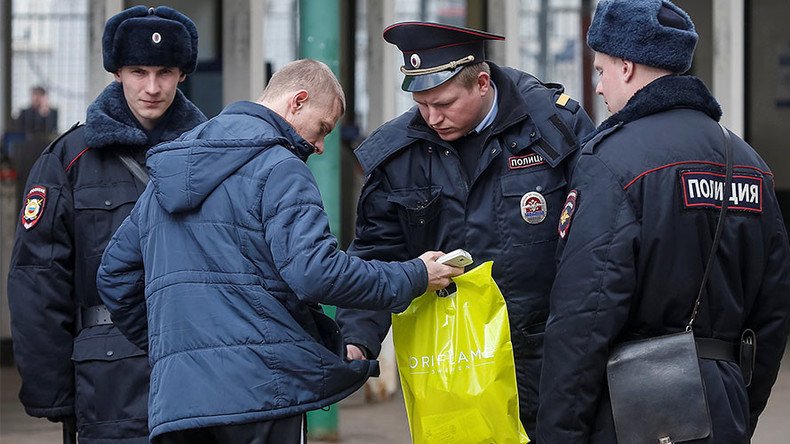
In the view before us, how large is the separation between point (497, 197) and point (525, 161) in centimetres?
12

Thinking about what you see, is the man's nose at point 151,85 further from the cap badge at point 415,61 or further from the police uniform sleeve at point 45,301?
the cap badge at point 415,61

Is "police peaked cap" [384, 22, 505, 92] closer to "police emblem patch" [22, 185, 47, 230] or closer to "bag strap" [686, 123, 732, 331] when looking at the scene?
"bag strap" [686, 123, 732, 331]

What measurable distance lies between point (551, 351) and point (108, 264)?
1165 mm

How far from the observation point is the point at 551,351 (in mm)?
3049

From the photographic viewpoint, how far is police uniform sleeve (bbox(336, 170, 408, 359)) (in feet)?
12.3

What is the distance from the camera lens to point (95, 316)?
3.79 metres

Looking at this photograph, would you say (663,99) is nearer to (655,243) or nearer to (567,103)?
(655,243)

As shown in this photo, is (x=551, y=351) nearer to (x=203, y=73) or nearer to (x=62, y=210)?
(x=62, y=210)

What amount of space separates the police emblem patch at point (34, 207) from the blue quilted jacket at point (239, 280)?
74 centimetres

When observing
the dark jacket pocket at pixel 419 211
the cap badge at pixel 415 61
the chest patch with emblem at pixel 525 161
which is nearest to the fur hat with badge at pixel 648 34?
the chest patch with emblem at pixel 525 161

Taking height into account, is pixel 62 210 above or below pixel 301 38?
below

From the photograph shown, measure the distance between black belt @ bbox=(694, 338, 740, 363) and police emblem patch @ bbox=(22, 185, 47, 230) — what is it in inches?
74.0

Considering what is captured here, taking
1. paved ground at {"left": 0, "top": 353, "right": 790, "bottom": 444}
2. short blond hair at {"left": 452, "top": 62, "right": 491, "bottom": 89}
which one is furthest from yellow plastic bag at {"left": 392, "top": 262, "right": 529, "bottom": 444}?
paved ground at {"left": 0, "top": 353, "right": 790, "bottom": 444}

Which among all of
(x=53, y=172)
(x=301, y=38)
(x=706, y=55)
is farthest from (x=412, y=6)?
(x=53, y=172)
